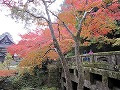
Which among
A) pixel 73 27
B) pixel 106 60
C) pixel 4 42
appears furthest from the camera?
pixel 4 42

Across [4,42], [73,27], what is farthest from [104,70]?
[4,42]

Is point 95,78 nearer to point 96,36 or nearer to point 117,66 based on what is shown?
point 117,66

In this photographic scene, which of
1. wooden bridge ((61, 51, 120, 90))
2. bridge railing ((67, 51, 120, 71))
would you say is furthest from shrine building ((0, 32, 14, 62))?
bridge railing ((67, 51, 120, 71))

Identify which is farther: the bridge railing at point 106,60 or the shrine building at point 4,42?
the shrine building at point 4,42

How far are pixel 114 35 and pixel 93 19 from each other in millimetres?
4373

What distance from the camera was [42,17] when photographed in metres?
12.7

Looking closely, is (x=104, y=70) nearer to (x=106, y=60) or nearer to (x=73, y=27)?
(x=106, y=60)

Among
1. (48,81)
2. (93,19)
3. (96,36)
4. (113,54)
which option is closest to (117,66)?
(113,54)

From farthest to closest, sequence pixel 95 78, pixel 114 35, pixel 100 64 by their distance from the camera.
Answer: pixel 114 35, pixel 95 78, pixel 100 64

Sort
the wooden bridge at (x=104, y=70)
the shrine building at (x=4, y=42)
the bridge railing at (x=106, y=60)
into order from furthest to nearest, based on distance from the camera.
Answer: the shrine building at (x=4, y=42) → the wooden bridge at (x=104, y=70) → the bridge railing at (x=106, y=60)

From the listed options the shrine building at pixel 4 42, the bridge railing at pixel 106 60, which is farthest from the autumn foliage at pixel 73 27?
the shrine building at pixel 4 42

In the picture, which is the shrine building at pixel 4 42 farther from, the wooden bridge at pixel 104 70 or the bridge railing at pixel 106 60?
the bridge railing at pixel 106 60

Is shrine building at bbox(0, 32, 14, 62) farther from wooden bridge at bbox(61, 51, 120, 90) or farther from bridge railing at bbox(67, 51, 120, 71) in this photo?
bridge railing at bbox(67, 51, 120, 71)

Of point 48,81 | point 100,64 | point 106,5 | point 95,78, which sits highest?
point 106,5
